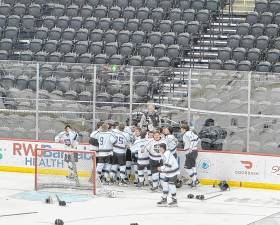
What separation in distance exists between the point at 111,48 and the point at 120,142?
6.09 metres

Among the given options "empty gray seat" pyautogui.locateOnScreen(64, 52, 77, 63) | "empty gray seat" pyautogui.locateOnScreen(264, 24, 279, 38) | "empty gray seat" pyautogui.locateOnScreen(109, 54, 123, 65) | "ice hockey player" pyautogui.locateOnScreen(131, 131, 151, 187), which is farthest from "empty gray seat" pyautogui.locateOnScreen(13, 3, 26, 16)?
"ice hockey player" pyautogui.locateOnScreen(131, 131, 151, 187)

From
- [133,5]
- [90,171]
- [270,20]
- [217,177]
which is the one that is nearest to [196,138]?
[217,177]

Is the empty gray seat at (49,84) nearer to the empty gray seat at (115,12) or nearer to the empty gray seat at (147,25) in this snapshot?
the empty gray seat at (147,25)

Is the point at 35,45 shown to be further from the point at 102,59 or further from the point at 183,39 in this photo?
the point at 183,39

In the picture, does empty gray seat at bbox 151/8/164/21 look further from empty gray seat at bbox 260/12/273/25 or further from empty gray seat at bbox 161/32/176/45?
empty gray seat at bbox 260/12/273/25

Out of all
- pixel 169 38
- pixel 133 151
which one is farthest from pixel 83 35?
pixel 133 151

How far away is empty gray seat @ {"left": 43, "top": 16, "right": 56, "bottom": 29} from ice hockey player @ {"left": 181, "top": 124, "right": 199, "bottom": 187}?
31.0 ft

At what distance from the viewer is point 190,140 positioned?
2342 cm

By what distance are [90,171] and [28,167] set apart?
3.44 m

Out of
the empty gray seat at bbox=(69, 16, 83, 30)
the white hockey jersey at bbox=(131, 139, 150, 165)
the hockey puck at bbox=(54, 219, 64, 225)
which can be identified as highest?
the empty gray seat at bbox=(69, 16, 83, 30)

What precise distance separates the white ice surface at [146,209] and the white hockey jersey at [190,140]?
3.23ft

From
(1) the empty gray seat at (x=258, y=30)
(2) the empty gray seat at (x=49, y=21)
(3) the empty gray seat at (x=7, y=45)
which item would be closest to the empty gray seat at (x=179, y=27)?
(1) the empty gray seat at (x=258, y=30)

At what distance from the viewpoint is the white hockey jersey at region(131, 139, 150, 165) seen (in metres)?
23.3

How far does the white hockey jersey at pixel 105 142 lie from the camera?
78.2 feet
